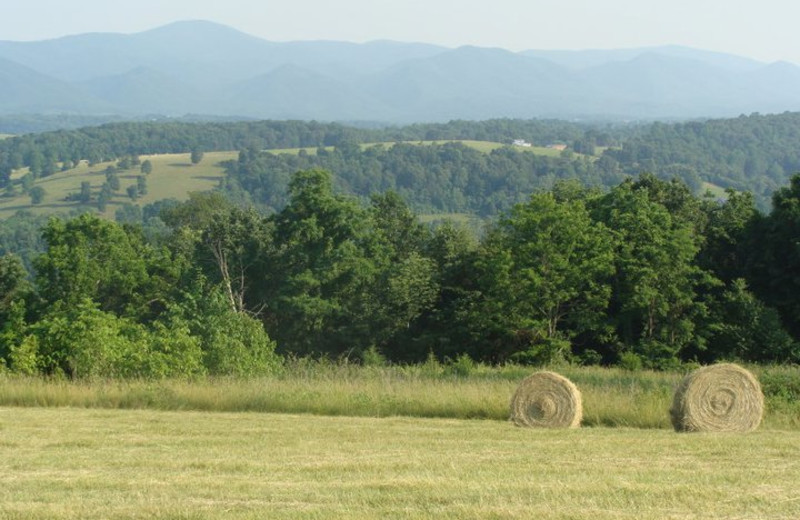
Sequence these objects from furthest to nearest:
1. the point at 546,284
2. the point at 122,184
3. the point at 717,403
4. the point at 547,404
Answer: the point at 122,184
the point at 546,284
the point at 547,404
the point at 717,403

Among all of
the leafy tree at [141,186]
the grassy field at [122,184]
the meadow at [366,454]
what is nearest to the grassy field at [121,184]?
the grassy field at [122,184]

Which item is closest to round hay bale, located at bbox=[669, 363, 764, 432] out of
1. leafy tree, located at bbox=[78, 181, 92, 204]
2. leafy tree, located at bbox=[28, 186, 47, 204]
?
leafy tree, located at bbox=[78, 181, 92, 204]

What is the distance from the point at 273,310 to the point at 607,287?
17.3m

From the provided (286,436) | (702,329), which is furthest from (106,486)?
(702,329)

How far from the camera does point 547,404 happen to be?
1816 cm

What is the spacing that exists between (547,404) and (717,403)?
286cm

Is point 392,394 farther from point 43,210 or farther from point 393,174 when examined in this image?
point 393,174

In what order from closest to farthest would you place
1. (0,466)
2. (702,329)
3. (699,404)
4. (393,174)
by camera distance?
(0,466) < (699,404) < (702,329) < (393,174)

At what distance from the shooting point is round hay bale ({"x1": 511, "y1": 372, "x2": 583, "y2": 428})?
18.2 m

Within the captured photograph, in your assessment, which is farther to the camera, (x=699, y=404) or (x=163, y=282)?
(x=163, y=282)

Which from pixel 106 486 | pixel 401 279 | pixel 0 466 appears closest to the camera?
pixel 106 486

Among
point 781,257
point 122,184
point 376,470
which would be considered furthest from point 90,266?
point 122,184

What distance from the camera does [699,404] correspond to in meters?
17.0

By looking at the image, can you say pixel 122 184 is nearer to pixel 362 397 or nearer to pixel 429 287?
pixel 429 287
